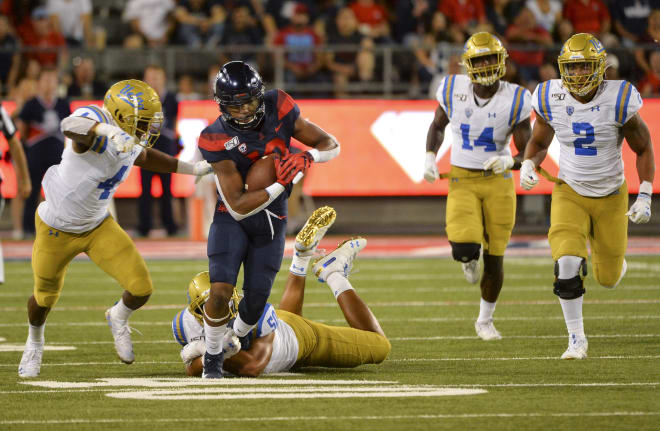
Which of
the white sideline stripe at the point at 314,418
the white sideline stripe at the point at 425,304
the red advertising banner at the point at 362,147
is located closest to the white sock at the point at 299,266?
the white sideline stripe at the point at 314,418

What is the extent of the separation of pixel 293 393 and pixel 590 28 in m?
10.9

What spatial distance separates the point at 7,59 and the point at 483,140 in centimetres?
882

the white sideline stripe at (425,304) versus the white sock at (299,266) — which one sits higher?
the white sock at (299,266)

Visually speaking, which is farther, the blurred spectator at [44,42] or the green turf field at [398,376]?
the blurred spectator at [44,42]

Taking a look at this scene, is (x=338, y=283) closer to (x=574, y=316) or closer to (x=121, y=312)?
(x=121, y=312)

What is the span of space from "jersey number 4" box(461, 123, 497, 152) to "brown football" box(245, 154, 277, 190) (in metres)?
2.12

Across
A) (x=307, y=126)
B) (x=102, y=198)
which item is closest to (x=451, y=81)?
(x=307, y=126)

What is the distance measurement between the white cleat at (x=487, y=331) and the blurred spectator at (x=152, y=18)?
893cm

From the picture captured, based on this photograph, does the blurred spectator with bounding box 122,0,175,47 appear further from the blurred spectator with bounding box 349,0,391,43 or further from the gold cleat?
the gold cleat

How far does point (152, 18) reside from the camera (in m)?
15.3

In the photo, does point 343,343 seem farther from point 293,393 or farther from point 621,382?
point 621,382

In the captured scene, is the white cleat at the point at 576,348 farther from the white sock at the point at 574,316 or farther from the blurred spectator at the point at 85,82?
the blurred spectator at the point at 85,82

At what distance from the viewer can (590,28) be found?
48.8 ft

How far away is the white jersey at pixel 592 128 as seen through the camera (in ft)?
21.0
